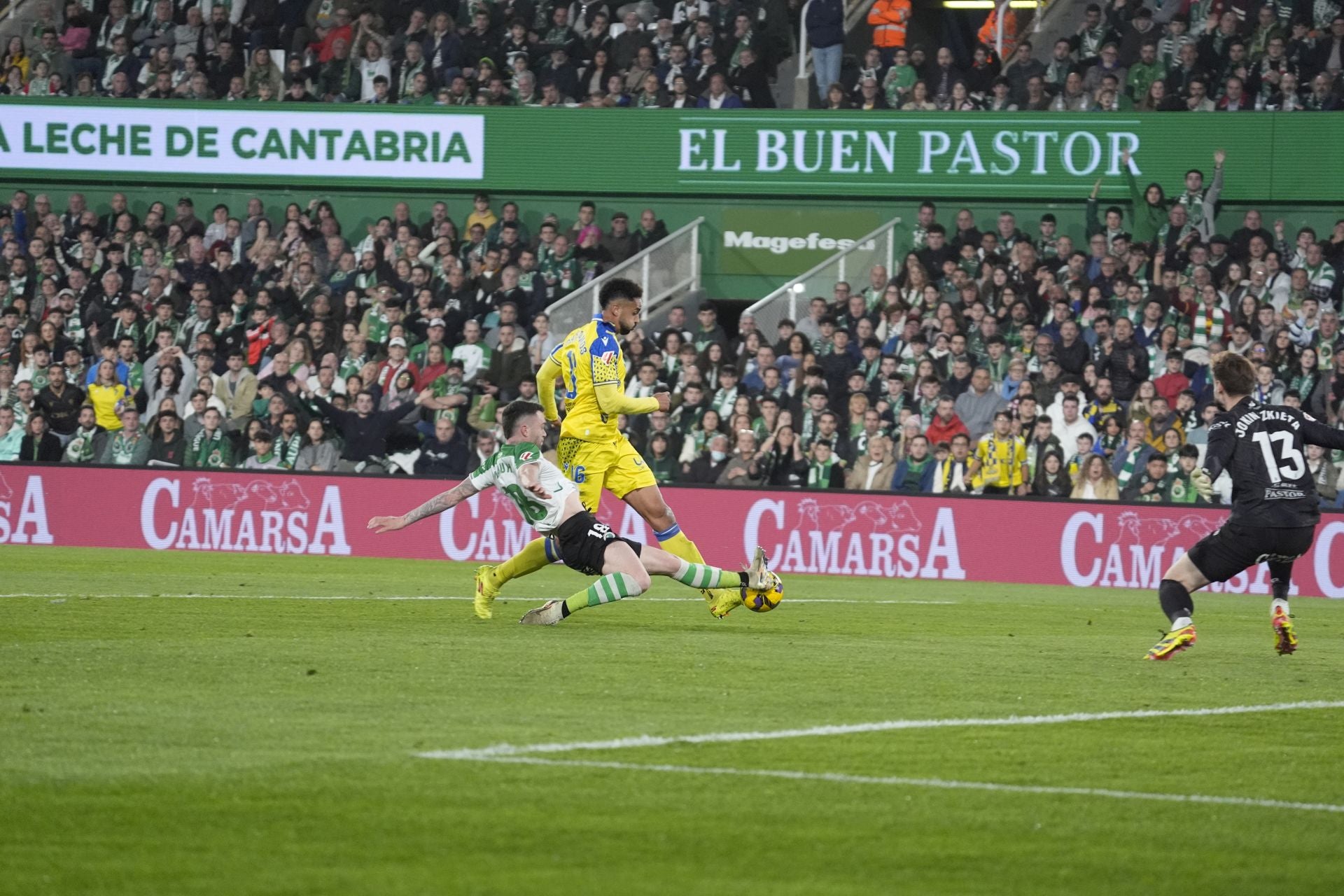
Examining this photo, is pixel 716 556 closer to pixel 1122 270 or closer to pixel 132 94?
pixel 1122 270

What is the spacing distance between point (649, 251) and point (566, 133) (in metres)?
2.79

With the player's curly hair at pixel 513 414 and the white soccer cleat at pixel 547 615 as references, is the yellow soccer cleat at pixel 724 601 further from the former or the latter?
the player's curly hair at pixel 513 414

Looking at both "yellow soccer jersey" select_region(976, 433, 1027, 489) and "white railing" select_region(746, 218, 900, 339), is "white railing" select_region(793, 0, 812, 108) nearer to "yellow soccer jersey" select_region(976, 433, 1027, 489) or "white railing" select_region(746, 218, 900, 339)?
"white railing" select_region(746, 218, 900, 339)

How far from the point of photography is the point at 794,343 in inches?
955

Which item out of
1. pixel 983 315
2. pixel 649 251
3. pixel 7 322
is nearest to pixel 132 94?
pixel 7 322

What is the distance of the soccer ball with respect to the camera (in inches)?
502

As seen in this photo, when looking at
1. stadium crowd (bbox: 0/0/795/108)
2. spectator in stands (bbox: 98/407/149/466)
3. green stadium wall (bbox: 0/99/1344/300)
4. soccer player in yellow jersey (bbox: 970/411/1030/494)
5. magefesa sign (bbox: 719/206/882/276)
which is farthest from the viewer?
magefesa sign (bbox: 719/206/882/276)

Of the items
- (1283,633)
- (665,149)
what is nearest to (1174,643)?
(1283,633)

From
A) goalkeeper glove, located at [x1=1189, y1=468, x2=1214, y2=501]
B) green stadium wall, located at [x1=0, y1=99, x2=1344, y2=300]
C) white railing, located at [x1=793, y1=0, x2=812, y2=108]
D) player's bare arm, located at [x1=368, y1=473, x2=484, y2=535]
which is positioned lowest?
player's bare arm, located at [x1=368, y1=473, x2=484, y2=535]

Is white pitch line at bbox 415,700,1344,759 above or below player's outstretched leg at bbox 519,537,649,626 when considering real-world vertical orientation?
below

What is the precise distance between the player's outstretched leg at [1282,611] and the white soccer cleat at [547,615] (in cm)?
443

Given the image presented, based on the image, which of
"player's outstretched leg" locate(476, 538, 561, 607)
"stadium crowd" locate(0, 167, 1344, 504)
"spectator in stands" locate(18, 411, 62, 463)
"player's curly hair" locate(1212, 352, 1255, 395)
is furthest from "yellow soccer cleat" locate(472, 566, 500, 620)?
"spectator in stands" locate(18, 411, 62, 463)

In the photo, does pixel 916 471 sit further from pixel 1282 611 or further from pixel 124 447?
pixel 124 447

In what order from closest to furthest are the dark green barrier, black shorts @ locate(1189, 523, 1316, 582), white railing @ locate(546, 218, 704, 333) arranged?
black shorts @ locate(1189, 523, 1316, 582) → white railing @ locate(546, 218, 704, 333) → the dark green barrier
